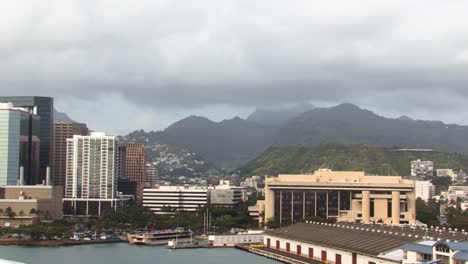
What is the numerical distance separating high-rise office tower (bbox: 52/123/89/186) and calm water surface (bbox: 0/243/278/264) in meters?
42.0

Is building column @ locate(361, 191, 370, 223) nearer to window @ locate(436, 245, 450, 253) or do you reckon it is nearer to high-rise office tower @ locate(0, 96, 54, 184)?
window @ locate(436, 245, 450, 253)

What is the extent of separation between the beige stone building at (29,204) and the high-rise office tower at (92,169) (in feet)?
35.5

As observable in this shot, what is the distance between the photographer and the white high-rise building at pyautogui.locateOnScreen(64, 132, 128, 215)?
69.8m

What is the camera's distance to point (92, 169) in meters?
72.2

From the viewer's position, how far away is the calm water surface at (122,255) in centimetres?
3350

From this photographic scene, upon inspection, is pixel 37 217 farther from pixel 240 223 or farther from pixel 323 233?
pixel 323 233

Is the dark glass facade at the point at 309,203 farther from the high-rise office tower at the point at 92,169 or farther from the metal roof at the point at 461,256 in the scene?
the metal roof at the point at 461,256

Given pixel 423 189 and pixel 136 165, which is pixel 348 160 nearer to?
pixel 423 189

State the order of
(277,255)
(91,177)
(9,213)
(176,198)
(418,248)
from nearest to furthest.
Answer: (418,248) < (277,255) < (9,213) < (176,198) < (91,177)

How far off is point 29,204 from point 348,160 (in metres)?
56.0

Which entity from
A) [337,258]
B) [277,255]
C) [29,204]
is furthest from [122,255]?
[29,204]

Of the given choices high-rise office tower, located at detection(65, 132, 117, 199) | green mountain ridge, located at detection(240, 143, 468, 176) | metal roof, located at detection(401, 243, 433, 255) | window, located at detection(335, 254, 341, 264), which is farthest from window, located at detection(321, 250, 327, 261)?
green mountain ridge, located at detection(240, 143, 468, 176)

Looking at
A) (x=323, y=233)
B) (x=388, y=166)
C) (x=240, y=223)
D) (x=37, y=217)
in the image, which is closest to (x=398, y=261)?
(x=323, y=233)

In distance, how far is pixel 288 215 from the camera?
50.8 metres
